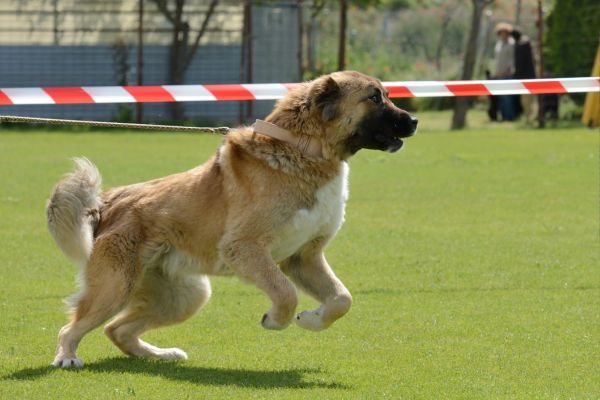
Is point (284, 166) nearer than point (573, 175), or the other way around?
point (284, 166)

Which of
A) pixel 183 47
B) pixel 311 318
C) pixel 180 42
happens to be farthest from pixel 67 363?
pixel 180 42

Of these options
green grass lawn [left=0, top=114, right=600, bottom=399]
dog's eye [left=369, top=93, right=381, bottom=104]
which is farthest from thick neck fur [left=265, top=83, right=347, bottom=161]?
green grass lawn [left=0, top=114, right=600, bottom=399]

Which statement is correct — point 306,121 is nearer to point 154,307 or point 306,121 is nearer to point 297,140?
point 297,140

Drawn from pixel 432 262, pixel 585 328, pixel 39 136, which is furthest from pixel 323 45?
pixel 585 328

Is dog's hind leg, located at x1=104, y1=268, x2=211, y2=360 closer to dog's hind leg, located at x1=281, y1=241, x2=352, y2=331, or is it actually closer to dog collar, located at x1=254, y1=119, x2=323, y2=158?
dog's hind leg, located at x1=281, y1=241, x2=352, y2=331

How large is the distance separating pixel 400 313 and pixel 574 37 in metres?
20.2

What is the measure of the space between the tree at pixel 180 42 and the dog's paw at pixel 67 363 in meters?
20.7

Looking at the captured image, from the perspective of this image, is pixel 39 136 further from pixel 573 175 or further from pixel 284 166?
pixel 284 166

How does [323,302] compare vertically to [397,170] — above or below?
above

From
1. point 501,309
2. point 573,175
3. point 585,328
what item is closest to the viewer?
point 585,328

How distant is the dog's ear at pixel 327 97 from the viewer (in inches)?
270

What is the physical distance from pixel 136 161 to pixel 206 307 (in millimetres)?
10558

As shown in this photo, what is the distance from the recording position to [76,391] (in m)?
5.97

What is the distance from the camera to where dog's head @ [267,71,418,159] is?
6.89 m
